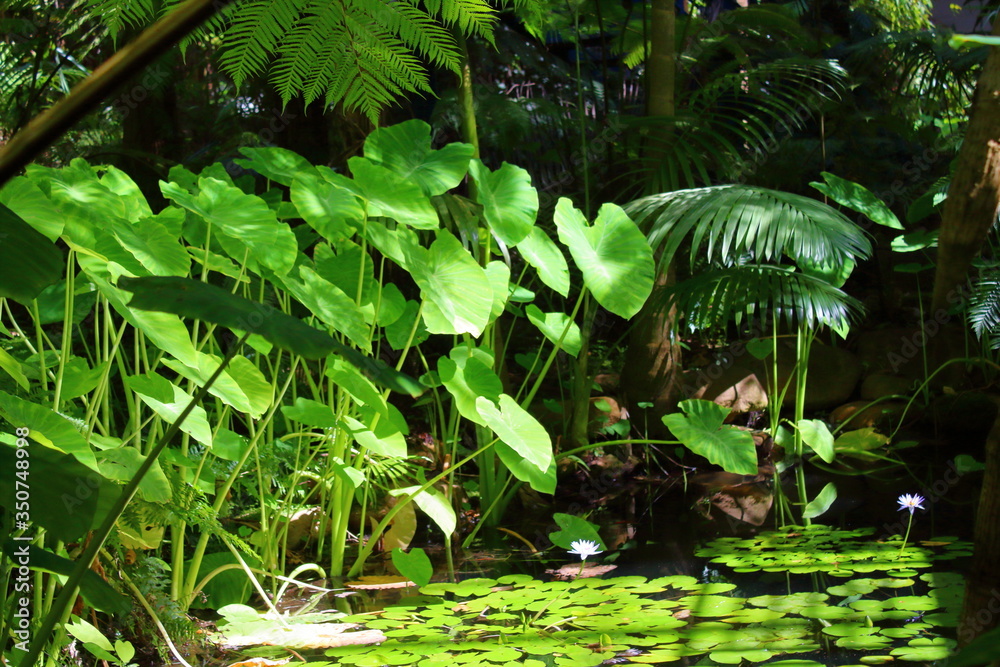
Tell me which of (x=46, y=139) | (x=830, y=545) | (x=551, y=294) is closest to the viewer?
(x=46, y=139)

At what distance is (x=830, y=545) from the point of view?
1.84m

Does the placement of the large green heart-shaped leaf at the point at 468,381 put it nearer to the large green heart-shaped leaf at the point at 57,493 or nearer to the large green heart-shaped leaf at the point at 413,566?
the large green heart-shaped leaf at the point at 413,566

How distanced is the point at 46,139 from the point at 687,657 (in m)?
1.24

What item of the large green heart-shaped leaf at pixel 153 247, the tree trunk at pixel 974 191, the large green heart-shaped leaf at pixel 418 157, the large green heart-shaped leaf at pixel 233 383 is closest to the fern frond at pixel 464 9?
the large green heart-shaped leaf at pixel 418 157

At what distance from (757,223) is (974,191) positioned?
1.01 metres

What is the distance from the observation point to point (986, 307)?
2.58 metres

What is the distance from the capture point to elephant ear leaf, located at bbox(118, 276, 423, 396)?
0.48 meters

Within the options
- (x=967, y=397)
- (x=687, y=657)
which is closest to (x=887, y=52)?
(x=967, y=397)

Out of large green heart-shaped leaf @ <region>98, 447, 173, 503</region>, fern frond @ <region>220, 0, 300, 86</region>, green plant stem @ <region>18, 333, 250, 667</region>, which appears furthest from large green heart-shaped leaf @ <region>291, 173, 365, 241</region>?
green plant stem @ <region>18, 333, 250, 667</region>

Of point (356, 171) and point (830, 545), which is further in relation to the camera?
point (830, 545)

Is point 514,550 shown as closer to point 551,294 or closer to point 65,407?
point 65,407

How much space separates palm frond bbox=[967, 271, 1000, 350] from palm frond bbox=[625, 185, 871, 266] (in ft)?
2.20

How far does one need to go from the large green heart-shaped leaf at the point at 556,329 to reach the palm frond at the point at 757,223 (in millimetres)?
331

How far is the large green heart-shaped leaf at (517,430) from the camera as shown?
160 centimetres
